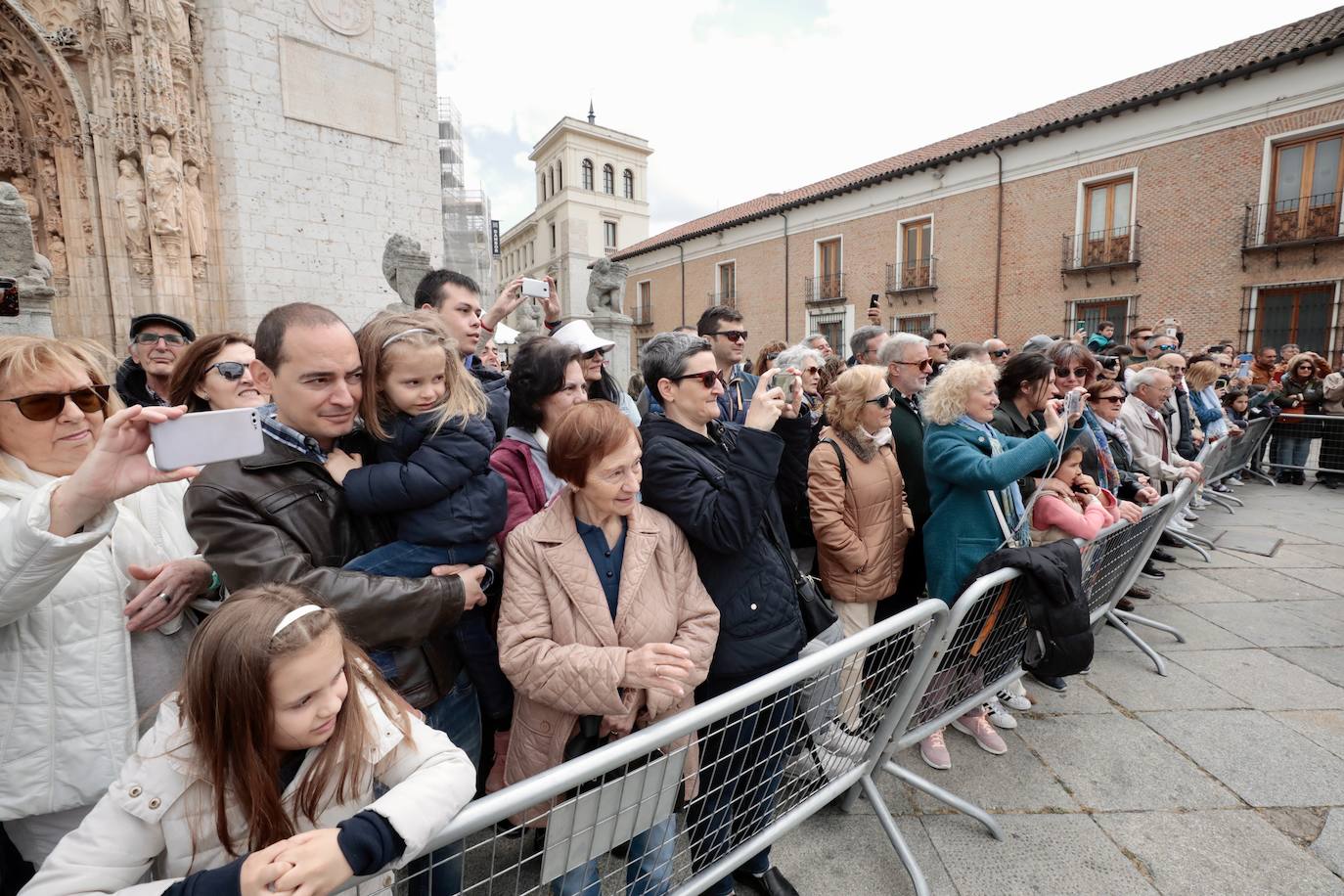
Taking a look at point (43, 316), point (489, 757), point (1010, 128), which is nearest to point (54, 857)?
point (489, 757)

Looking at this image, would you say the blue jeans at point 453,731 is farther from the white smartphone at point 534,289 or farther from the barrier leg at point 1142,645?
the barrier leg at point 1142,645

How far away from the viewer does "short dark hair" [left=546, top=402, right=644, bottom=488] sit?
1.68 m

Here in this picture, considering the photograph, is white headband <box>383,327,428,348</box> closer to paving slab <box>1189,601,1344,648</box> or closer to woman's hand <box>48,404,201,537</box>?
woman's hand <box>48,404,201,537</box>

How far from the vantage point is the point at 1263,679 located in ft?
11.5

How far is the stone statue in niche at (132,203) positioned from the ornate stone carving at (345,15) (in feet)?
11.0

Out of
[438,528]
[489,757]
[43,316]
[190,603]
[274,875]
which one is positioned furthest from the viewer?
[43,316]

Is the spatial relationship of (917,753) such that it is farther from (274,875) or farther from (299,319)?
(299,319)

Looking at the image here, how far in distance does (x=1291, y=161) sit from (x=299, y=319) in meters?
19.8

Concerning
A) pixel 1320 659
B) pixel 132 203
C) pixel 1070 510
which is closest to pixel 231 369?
pixel 1070 510

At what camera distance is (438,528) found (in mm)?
1685

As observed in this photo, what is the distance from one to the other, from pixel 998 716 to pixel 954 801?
906 millimetres

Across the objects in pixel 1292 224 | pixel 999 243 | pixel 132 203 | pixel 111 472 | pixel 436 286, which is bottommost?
pixel 111 472

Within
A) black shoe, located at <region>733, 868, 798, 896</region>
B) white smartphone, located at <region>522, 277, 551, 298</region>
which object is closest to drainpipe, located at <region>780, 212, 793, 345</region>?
white smartphone, located at <region>522, 277, 551, 298</region>

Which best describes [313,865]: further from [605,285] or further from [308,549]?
[605,285]
